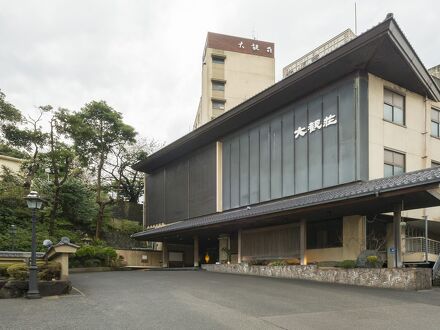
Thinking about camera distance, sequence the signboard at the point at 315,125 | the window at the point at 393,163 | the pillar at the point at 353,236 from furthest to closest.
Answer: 1. the signboard at the point at 315,125
2. the window at the point at 393,163
3. the pillar at the point at 353,236

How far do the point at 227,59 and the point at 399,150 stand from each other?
115 feet

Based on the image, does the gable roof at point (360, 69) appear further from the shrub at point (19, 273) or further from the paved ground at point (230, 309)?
the shrub at point (19, 273)

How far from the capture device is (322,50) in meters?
31.3

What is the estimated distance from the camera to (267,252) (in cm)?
2405

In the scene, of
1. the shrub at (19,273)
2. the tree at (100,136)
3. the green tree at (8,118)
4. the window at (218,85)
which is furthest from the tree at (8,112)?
the window at (218,85)

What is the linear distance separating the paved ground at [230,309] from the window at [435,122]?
38.6ft

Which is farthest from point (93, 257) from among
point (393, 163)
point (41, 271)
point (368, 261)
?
point (368, 261)

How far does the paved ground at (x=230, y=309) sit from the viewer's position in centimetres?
894

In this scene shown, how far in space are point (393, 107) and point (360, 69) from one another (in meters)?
2.78

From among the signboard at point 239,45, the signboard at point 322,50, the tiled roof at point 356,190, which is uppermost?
the signboard at point 239,45

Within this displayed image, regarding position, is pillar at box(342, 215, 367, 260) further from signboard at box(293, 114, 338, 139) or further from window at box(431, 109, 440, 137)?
window at box(431, 109, 440, 137)

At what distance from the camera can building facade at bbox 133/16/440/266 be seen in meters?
18.2

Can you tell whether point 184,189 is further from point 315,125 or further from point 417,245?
point 417,245

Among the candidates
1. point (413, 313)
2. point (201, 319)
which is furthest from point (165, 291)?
point (413, 313)
